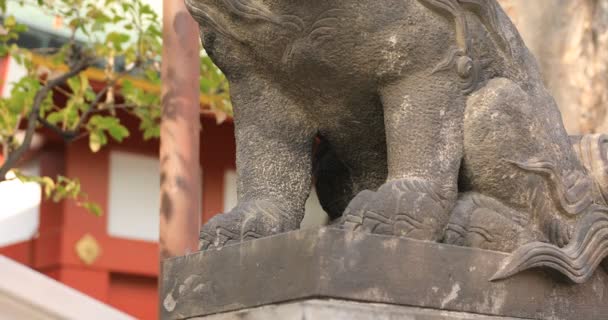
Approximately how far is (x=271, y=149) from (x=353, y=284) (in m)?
0.55

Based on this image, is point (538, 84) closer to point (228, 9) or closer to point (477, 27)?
point (477, 27)

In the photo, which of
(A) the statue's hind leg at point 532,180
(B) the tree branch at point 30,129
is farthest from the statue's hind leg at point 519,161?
(B) the tree branch at point 30,129

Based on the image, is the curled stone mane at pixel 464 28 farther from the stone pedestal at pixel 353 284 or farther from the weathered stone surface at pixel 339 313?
the weathered stone surface at pixel 339 313

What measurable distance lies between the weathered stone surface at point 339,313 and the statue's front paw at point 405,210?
17 centimetres

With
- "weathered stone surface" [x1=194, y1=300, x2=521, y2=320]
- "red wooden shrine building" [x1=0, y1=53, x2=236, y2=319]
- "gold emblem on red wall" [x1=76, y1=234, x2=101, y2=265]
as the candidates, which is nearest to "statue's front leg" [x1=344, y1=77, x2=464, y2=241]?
"weathered stone surface" [x1=194, y1=300, x2=521, y2=320]

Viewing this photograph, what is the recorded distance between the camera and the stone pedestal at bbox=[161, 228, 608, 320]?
7.94 ft

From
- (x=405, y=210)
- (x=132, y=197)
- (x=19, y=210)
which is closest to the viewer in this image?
(x=405, y=210)

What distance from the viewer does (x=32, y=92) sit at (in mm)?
5664

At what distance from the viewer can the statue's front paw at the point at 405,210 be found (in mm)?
2543

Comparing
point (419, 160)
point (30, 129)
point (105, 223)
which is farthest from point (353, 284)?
point (105, 223)

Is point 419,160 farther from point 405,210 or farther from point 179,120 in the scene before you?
point 179,120

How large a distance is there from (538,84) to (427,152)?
464mm

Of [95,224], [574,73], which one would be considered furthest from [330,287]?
[95,224]

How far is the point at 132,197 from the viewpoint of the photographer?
9.16m
